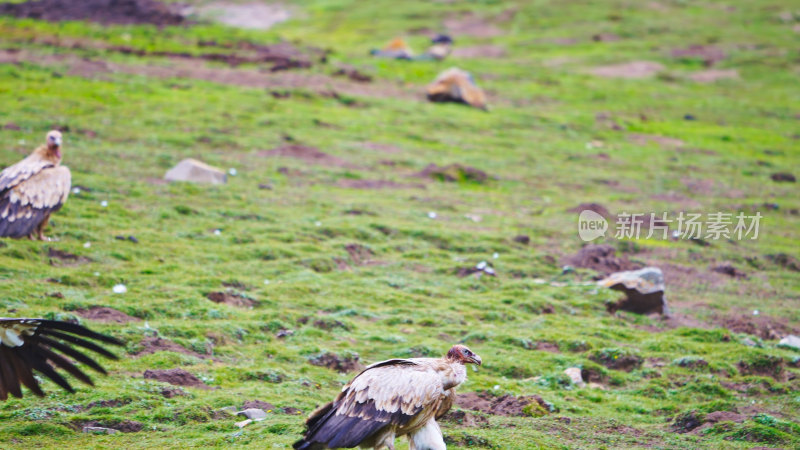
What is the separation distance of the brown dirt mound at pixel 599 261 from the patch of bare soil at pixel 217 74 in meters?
16.5

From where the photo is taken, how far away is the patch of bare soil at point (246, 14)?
56.9 metres

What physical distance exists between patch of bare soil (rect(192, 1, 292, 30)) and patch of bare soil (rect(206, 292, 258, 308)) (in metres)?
45.2

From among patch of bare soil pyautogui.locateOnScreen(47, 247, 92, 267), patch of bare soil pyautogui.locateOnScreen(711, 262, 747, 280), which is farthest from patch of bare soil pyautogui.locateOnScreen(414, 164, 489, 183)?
patch of bare soil pyautogui.locateOnScreen(47, 247, 92, 267)

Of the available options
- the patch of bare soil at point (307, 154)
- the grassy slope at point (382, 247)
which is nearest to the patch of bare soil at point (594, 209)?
the grassy slope at point (382, 247)

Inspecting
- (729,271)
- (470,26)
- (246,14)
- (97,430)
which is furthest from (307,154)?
(246,14)

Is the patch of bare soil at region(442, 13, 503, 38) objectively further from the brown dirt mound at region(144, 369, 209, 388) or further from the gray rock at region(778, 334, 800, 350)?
the brown dirt mound at region(144, 369, 209, 388)

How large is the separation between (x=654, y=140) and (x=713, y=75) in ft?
51.2

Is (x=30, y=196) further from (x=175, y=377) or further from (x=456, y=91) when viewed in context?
(x=456, y=91)

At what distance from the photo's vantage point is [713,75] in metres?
43.4

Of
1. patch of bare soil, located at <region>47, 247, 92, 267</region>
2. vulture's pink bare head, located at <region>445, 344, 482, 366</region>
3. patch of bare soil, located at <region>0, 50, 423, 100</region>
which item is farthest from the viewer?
patch of bare soil, located at <region>0, 50, 423, 100</region>

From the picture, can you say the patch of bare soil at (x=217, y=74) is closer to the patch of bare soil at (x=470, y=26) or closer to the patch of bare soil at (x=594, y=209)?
the patch of bare soil at (x=594, y=209)

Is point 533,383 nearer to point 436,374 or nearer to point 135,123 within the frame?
point 436,374

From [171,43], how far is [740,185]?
2655 cm

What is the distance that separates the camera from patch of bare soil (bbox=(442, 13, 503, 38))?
177 feet
